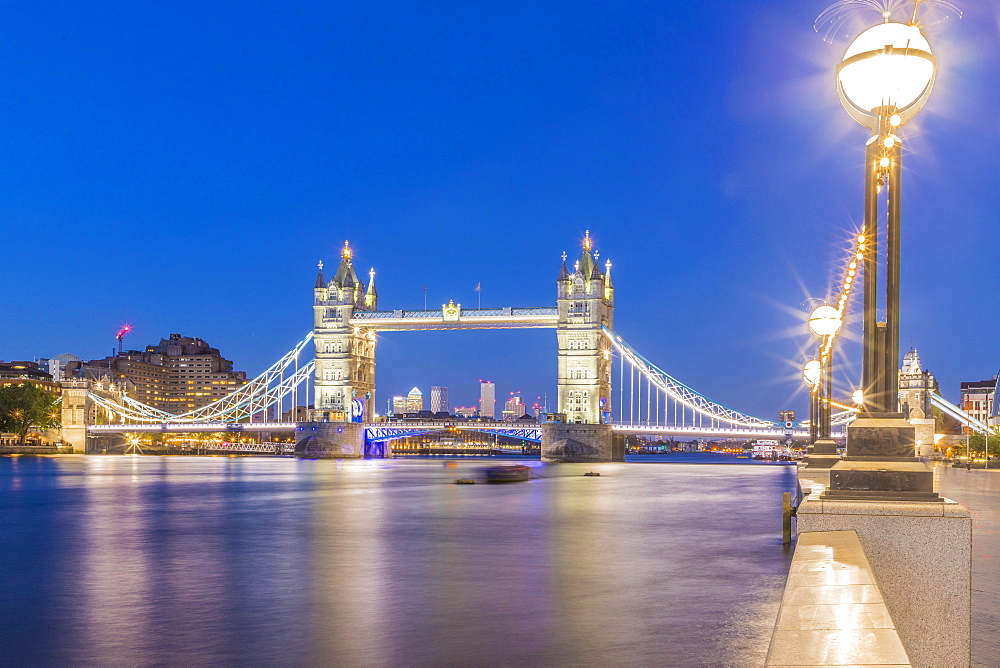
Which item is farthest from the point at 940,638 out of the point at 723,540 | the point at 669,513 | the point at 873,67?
the point at 669,513

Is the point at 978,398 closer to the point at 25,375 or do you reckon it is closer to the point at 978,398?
the point at 978,398

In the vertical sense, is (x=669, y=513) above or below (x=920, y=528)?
below

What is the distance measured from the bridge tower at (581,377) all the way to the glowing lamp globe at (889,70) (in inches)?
2972

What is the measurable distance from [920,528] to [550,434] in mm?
76164

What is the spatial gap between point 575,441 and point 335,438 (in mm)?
22680

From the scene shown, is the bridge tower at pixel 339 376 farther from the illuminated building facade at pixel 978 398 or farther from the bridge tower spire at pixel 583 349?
the illuminated building facade at pixel 978 398

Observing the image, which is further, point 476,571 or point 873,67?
point 476,571

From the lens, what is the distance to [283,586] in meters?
13.1

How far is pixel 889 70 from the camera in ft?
19.2

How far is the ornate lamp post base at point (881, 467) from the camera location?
581 cm

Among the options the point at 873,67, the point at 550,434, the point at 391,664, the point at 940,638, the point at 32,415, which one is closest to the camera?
the point at 940,638

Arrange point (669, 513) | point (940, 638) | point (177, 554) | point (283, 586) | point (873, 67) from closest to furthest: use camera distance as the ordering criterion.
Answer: point (940, 638), point (873, 67), point (283, 586), point (177, 554), point (669, 513)

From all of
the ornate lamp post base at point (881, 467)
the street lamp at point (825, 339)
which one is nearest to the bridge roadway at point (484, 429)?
the street lamp at point (825, 339)

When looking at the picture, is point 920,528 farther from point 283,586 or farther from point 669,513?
point 669,513
